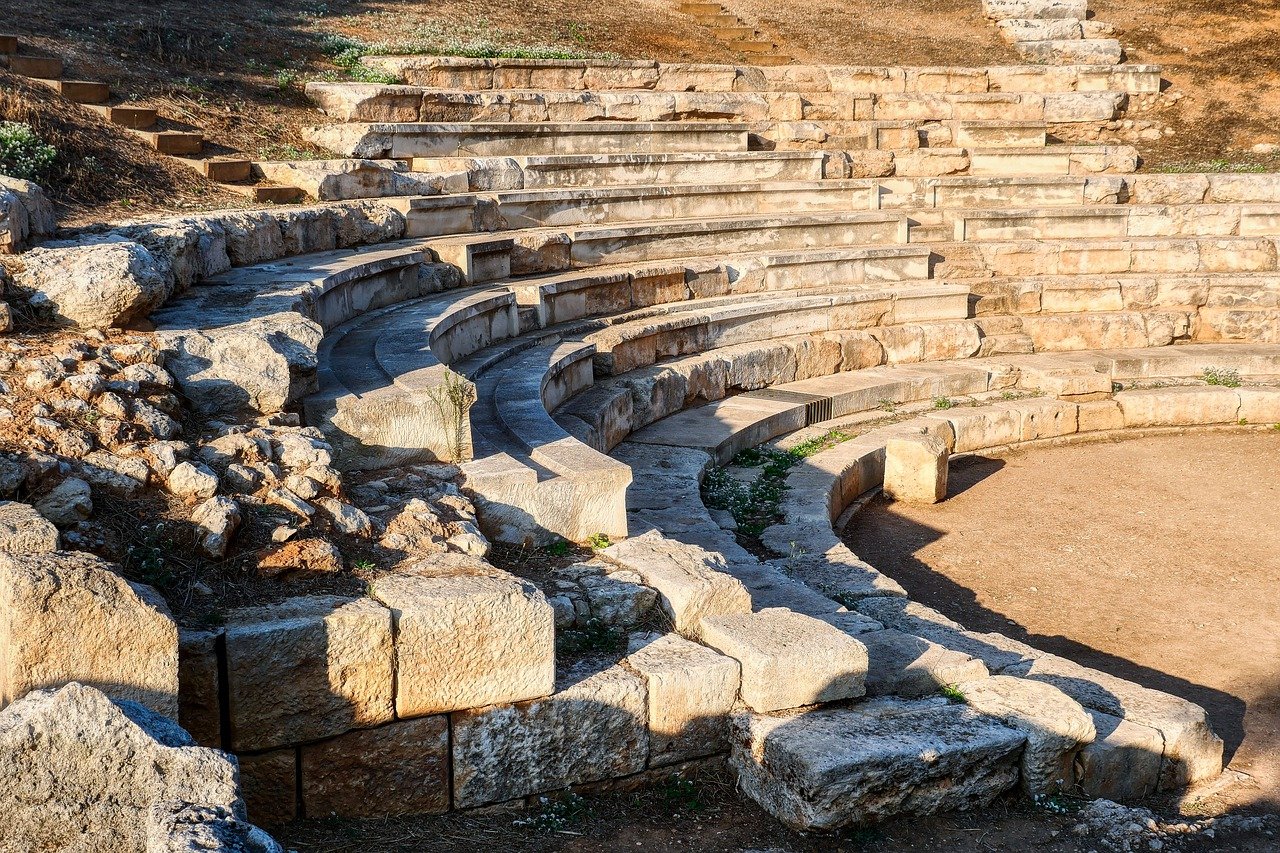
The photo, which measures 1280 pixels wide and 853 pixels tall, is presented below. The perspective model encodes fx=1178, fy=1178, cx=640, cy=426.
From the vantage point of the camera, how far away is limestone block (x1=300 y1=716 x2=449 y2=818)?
4258 mm

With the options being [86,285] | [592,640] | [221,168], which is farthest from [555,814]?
[221,168]

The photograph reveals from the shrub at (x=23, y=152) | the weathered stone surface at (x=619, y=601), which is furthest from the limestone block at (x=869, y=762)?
the shrub at (x=23, y=152)

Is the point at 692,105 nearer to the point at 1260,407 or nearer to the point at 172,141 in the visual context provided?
the point at 172,141

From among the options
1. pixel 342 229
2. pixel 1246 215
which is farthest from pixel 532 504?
pixel 1246 215

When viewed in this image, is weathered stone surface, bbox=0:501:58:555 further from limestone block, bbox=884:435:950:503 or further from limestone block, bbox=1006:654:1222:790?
limestone block, bbox=884:435:950:503

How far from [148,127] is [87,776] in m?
8.54

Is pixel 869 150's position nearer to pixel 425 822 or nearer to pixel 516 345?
pixel 516 345

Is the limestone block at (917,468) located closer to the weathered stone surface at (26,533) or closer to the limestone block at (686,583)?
the limestone block at (686,583)

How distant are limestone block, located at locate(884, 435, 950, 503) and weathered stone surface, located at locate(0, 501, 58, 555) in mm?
7175

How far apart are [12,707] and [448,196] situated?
8.58m

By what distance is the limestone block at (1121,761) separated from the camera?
489 centimetres

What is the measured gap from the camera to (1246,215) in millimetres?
14703

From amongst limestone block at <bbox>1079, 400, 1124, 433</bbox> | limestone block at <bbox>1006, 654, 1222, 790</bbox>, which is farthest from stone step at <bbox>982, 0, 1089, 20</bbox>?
limestone block at <bbox>1006, 654, 1222, 790</bbox>

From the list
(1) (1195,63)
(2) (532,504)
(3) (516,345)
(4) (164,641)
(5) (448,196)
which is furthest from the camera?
(1) (1195,63)
